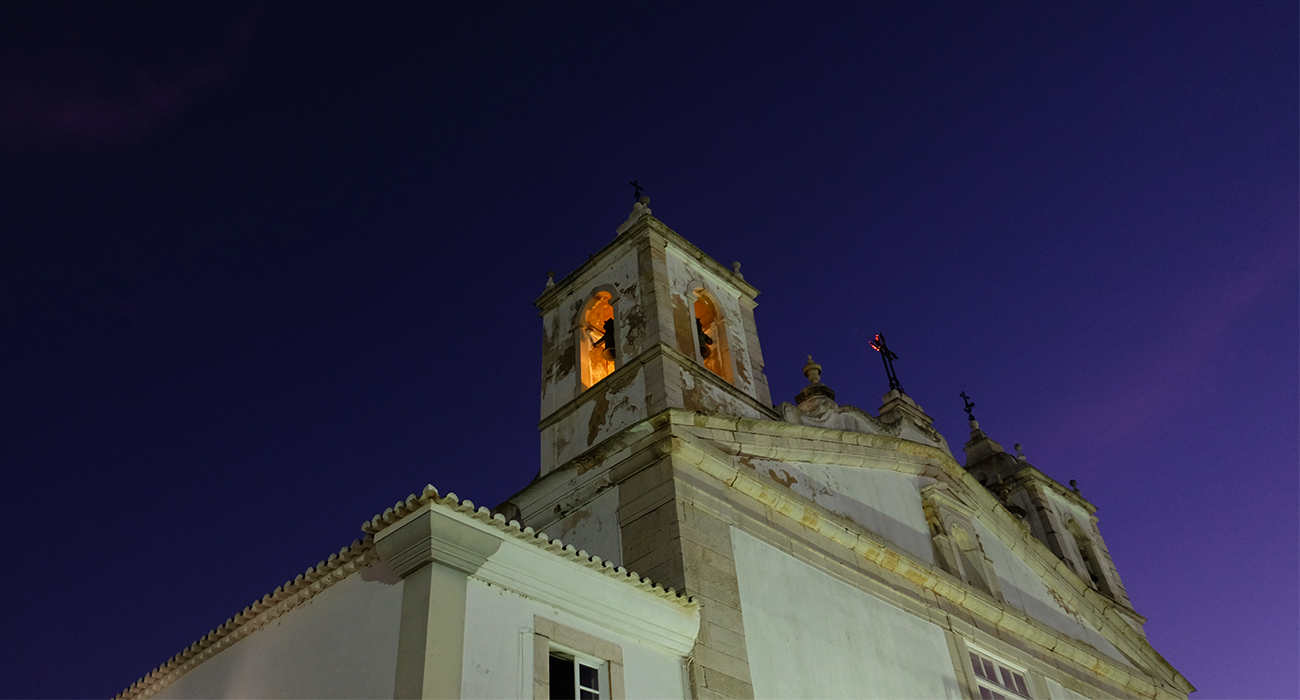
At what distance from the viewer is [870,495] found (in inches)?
510

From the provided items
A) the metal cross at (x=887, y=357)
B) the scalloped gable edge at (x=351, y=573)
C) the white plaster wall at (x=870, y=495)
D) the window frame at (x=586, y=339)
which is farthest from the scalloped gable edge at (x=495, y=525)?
the metal cross at (x=887, y=357)

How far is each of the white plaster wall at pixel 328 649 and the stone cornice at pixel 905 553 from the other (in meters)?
3.66

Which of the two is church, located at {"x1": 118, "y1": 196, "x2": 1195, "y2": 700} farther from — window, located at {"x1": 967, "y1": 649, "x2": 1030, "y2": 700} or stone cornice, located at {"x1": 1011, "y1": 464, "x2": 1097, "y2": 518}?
stone cornice, located at {"x1": 1011, "y1": 464, "x2": 1097, "y2": 518}

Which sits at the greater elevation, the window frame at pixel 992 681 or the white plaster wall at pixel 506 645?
the window frame at pixel 992 681

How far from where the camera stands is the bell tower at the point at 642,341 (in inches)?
502

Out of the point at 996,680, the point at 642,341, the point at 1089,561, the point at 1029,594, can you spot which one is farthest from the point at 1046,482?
the point at 642,341

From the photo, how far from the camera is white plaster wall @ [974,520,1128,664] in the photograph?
14828mm

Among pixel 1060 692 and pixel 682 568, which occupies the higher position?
pixel 1060 692

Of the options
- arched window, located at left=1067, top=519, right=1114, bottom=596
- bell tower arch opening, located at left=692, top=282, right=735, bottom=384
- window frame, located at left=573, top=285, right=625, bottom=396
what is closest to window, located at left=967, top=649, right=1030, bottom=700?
bell tower arch opening, located at left=692, top=282, right=735, bottom=384

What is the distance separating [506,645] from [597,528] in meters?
3.41

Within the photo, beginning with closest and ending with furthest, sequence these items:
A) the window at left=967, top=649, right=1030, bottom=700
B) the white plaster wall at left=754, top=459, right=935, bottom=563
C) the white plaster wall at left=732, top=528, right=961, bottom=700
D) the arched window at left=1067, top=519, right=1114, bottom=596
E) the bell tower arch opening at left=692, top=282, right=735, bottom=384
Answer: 1. the white plaster wall at left=732, top=528, right=961, bottom=700
2. the white plaster wall at left=754, top=459, right=935, bottom=563
3. the window at left=967, top=649, right=1030, bottom=700
4. the bell tower arch opening at left=692, top=282, right=735, bottom=384
5. the arched window at left=1067, top=519, right=1114, bottom=596

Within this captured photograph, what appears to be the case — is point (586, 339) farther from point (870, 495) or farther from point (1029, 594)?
point (1029, 594)

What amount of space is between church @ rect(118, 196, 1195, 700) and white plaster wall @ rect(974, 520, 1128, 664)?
1.9 inches

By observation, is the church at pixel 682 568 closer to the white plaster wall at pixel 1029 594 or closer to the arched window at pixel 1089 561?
the white plaster wall at pixel 1029 594
